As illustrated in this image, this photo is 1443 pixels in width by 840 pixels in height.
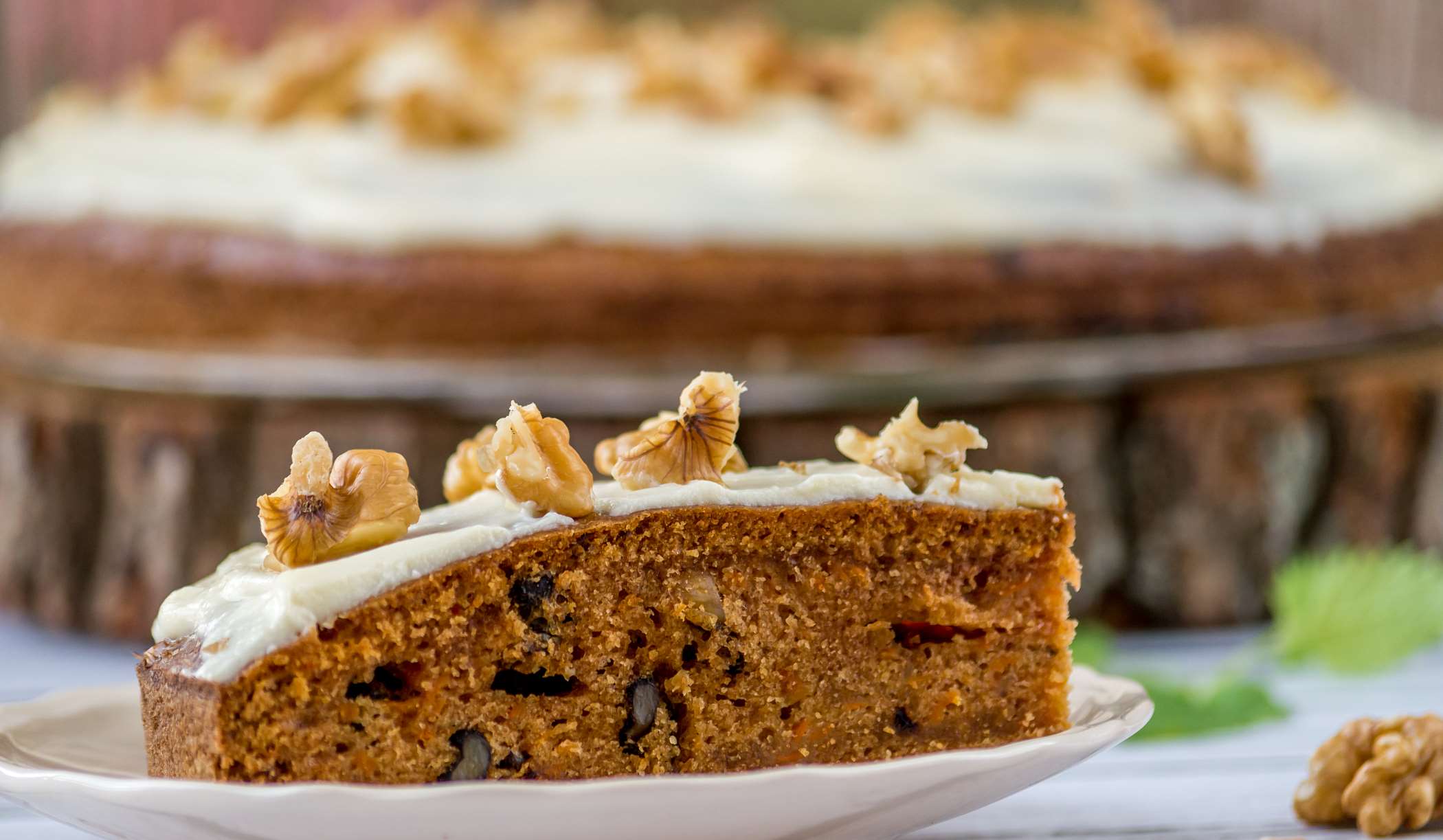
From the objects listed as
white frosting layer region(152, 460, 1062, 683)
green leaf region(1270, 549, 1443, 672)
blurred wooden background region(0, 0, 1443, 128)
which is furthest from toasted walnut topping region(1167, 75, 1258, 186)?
blurred wooden background region(0, 0, 1443, 128)

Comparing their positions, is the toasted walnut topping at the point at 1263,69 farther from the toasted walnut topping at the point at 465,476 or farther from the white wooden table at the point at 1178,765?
the toasted walnut topping at the point at 465,476

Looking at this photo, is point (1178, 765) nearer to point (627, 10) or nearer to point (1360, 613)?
point (1360, 613)

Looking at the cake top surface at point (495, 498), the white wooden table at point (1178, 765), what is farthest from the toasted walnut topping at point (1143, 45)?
the cake top surface at point (495, 498)

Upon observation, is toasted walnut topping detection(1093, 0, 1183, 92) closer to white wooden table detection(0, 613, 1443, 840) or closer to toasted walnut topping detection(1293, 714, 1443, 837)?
white wooden table detection(0, 613, 1443, 840)

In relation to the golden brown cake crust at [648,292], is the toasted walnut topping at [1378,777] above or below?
below

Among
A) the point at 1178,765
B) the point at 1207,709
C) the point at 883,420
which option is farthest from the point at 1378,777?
the point at 883,420

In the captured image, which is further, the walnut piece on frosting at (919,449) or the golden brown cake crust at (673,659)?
the walnut piece on frosting at (919,449)

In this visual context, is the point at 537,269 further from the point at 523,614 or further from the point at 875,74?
the point at 523,614
